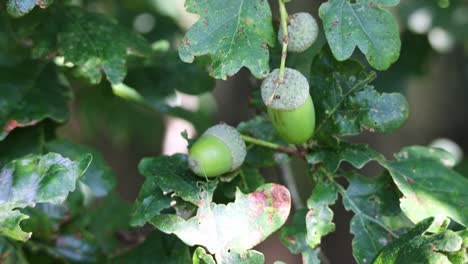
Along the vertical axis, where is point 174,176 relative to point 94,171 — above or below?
above

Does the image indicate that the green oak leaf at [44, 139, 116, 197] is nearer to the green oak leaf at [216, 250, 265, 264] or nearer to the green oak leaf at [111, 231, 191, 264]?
the green oak leaf at [111, 231, 191, 264]

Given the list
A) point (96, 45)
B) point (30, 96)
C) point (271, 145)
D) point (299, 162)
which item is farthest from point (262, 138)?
point (299, 162)

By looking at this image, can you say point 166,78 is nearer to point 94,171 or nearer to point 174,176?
point 94,171

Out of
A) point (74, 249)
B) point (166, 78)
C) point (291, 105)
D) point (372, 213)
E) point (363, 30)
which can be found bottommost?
point (74, 249)

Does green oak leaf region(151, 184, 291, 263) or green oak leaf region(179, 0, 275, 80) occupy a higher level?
green oak leaf region(179, 0, 275, 80)

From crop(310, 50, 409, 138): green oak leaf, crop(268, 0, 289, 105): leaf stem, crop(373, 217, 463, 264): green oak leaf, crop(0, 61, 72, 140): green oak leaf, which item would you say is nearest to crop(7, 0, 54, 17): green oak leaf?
crop(0, 61, 72, 140): green oak leaf

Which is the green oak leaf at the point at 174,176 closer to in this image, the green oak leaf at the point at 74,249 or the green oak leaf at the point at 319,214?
the green oak leaf at the point at 319,214

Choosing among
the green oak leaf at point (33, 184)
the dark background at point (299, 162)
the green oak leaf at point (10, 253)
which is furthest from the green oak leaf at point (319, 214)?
the green oak leaf at point (10, 253)

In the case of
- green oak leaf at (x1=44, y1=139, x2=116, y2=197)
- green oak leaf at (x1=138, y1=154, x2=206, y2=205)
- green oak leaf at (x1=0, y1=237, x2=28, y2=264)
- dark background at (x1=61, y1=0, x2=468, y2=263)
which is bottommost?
dark background at (x1=61, y1=0, x2=468, y2=263)

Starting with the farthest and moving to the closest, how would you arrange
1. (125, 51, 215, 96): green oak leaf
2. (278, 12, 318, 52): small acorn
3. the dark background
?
the dark background < (125, 51, 215, 96): green oak leaf < (278, 12, 318, 52): small acorn
